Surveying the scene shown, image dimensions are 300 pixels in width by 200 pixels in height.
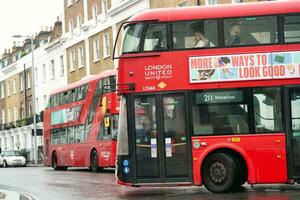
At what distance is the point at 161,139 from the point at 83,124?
49.1 feet

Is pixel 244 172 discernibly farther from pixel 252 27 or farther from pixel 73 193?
pixel 73 193

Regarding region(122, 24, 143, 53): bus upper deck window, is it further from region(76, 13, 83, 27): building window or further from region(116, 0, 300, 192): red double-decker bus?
region(76, 13, 83, 27): building window

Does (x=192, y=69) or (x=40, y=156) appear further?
(x=40, y=156)

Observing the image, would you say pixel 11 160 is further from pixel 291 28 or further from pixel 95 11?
pixel 291 28

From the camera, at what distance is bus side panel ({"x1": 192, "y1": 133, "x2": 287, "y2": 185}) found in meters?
13.9

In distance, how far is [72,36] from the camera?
167ft

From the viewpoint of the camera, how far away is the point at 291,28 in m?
14.3

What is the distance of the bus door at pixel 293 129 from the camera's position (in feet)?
45.6

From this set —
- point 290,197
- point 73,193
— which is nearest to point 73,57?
point 73,193

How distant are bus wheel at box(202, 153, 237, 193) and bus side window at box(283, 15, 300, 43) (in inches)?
126

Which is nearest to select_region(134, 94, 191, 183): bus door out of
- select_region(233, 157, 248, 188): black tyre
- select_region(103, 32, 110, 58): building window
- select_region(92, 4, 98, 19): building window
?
select_region(233, 157, 248, 188): black tyre

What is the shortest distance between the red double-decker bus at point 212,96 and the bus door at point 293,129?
2 centimetres

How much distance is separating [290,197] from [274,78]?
2.96 meters

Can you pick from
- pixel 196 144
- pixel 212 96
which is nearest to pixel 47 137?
pixel 196 144
